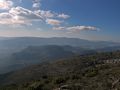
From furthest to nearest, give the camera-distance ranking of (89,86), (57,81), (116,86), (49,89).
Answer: (57,81), (49,89), (89,86), (116,86)

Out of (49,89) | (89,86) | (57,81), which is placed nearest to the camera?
(89,86)

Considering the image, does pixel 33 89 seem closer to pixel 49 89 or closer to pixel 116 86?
pixel 49 89

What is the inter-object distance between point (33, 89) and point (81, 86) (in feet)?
33.5

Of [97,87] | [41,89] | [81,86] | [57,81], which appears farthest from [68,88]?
[57,81]

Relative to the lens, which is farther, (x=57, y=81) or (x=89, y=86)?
(x=57, y=81)

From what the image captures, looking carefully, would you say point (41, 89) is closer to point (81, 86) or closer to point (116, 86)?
point (81, 86)

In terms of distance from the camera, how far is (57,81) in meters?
45.5

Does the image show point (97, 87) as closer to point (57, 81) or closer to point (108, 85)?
point (108, 85)

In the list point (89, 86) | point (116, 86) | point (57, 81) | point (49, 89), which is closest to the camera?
point (116, 86)

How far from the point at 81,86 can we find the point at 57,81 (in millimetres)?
9969

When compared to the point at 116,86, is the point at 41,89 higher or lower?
lower

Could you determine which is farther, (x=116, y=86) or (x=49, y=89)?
(x=49, y=89)

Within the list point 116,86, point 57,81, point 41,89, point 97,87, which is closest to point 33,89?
point 41,89

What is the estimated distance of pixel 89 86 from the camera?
36.5 metres
